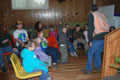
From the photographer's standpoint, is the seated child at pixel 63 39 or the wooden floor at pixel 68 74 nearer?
the wooden floor at pixel 68 74

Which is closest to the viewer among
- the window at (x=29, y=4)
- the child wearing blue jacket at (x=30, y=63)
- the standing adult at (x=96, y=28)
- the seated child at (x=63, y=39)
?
the child wearing blue jacket at (x=30, y=63)

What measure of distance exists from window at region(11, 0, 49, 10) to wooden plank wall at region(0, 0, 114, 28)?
19 centimetres

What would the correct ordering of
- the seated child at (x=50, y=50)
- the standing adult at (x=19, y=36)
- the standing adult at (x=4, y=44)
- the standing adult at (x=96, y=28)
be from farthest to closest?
Answer: 1. the standing adult at (x=19, y=36)
2. the seated child at (x=50, y=50)
3. the standing adult at (x=4, y=44)
4. the standing adult at (x=96, y=28)

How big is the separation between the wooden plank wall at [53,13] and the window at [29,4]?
19 cm

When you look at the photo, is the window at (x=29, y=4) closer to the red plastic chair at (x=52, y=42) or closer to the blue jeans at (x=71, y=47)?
the blue jeans at (x=71, y=47)

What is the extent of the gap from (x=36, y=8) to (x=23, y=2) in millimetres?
674

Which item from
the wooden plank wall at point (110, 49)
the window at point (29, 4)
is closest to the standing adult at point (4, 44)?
the wooden plank wall at point (110, 49)

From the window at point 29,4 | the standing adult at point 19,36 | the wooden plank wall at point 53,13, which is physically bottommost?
the standing adult at point 19,36

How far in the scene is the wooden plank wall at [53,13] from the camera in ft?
20.5

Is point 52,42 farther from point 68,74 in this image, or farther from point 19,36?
point 68,74

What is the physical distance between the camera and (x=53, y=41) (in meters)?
3.76

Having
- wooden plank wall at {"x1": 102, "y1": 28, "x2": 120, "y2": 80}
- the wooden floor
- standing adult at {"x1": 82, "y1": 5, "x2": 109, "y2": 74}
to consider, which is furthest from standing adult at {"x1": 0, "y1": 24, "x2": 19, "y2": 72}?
wooden plank wall at {"x1": 102, "y1": 28, "x2": 120, "y2": 80}

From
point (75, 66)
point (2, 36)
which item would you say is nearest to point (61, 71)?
point (75, 66)

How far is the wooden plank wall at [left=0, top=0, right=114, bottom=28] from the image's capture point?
6.23 meters
